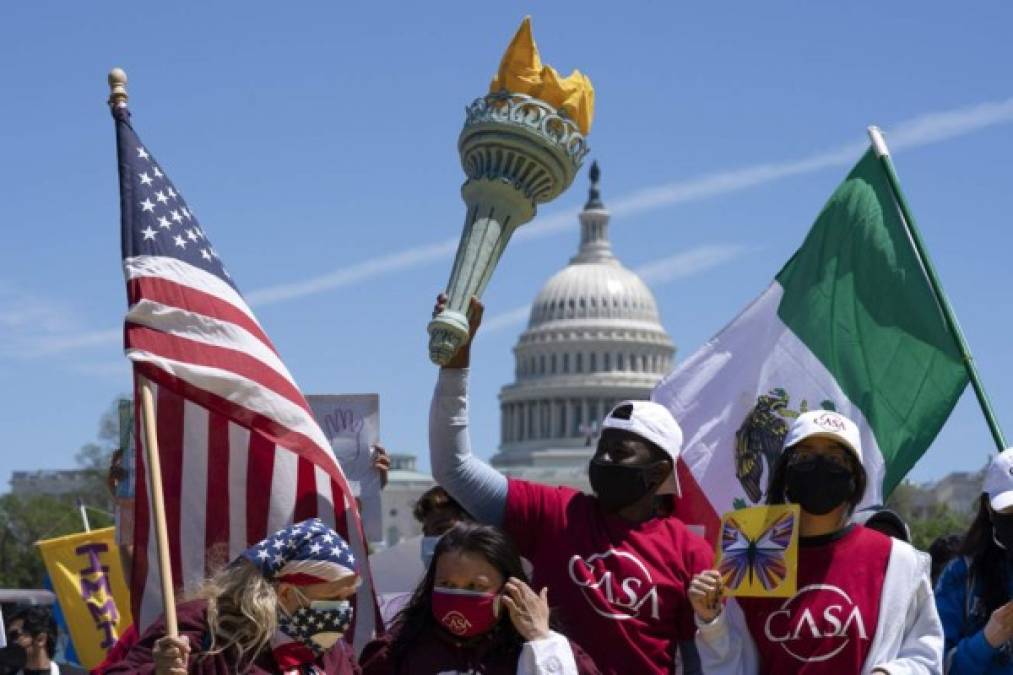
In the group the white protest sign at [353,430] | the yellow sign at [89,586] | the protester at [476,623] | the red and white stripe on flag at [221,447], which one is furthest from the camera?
the yellow sign at [89,586]

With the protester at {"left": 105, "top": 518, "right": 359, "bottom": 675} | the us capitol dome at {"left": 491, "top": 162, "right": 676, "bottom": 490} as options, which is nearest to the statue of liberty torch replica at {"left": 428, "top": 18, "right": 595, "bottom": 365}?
the protester at {"left": 105, "top": 518, "right": 359, "bottom": 675}

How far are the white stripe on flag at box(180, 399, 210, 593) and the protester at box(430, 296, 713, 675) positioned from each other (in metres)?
0.98

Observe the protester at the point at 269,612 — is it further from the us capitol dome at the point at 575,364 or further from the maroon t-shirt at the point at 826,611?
the us capitol dome at the point at 575,364

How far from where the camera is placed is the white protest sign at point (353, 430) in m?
10.0

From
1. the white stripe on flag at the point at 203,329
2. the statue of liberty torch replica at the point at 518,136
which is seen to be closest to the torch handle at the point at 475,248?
the statue of liberty torch replica at the point at 518,136

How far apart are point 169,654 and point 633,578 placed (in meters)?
1.51

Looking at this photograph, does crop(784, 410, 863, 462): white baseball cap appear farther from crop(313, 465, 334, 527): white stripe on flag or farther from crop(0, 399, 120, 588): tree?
crop(0, 399, 120, 588): tree

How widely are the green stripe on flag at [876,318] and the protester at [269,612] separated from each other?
279 centimetres

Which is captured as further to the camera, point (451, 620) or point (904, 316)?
point (904, 316)

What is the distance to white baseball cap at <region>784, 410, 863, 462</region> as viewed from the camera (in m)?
5.47

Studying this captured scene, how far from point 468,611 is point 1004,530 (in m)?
1.63

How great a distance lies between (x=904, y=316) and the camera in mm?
7527

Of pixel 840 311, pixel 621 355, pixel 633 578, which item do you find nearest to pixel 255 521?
pixel 633 578

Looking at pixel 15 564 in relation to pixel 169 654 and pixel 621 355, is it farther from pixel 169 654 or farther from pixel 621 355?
pixel 169 654
